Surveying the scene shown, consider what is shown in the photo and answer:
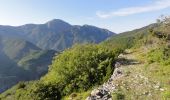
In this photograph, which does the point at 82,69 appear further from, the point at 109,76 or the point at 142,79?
the point at 142,79

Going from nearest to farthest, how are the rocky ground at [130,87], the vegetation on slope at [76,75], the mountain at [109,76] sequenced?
the rocky ground at [130,87] < the mountain at [109,76] < the vegetation on slope at [76,75]

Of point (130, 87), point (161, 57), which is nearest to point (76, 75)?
point (161, 57)

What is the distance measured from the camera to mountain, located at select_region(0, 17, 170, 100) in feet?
86.1

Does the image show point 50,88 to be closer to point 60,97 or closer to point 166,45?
point 60,97

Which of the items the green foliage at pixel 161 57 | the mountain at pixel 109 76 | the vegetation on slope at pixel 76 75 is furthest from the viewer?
the vegetation on slope at pixel 76 75

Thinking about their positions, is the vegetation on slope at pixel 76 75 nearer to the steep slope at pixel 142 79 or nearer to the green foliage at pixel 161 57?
Answer: the steep slope at pixel 142 79

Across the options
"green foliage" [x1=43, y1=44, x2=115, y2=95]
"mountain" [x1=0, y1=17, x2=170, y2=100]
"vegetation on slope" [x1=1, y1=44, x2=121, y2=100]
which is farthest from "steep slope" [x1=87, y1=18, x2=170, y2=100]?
"vegetation on slope" [x1=1, y1=44, x2=121, y2=100]

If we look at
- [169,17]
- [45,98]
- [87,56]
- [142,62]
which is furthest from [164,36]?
[45,98]

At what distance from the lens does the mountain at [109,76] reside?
26.2 meters

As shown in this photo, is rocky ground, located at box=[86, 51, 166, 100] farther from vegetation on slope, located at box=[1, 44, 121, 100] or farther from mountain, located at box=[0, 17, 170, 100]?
vegetation on slope, located at box=[1, 44, 121, 100]

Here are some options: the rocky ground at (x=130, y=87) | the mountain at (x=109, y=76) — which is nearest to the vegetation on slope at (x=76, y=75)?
the mountain at (x=109, y=76)

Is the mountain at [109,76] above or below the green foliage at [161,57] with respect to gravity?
below

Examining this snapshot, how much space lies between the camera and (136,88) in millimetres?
26594

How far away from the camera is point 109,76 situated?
35.1 meters
